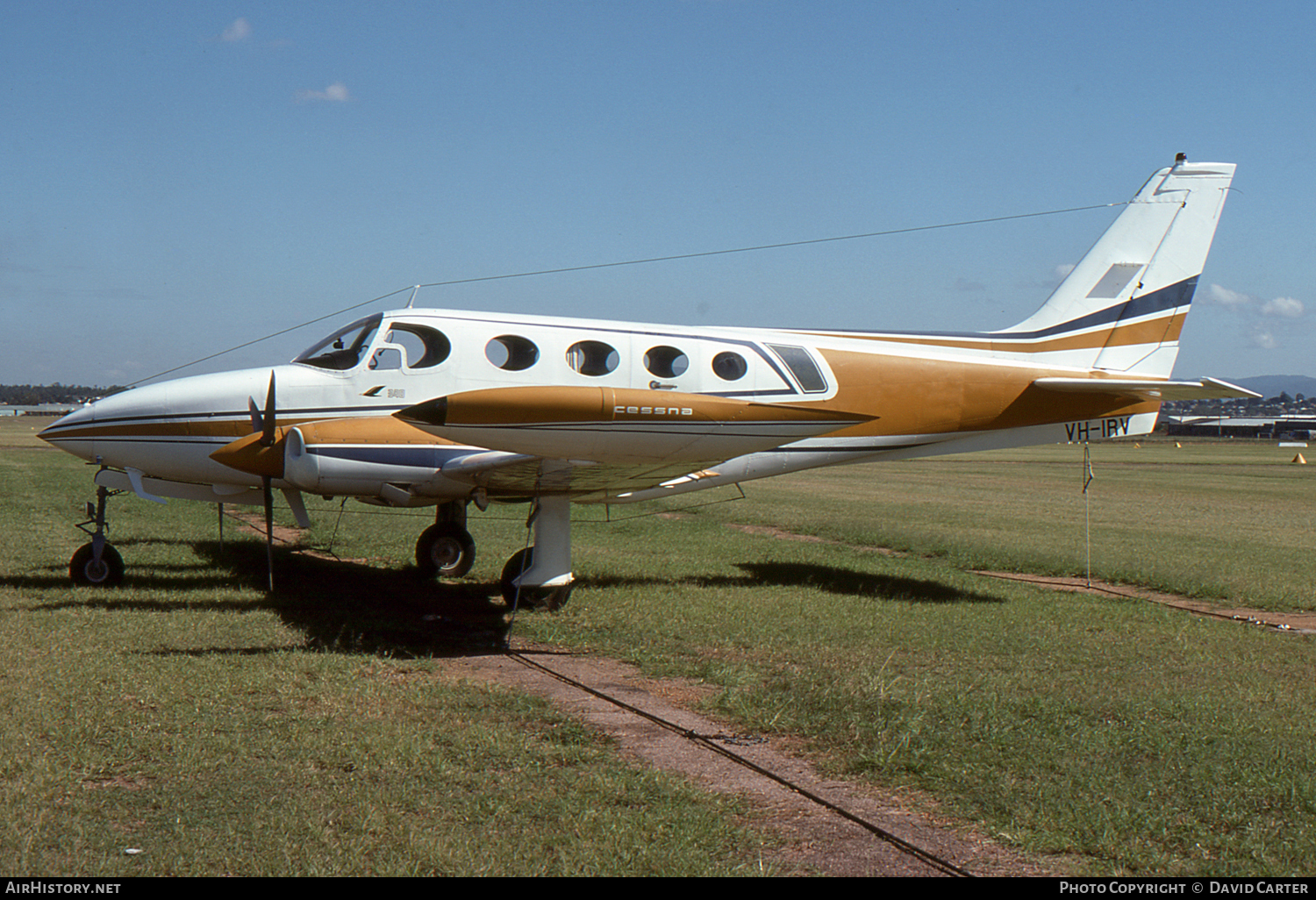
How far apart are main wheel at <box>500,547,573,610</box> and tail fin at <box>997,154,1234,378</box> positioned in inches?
301

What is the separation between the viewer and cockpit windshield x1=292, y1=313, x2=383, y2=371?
1223cm

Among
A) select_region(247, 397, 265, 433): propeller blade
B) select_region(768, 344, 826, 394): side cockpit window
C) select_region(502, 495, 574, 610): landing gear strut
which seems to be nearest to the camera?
select_region(502, 495, 574, 610): landing gear strut

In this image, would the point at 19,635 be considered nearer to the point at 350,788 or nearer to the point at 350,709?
the point at 350,709

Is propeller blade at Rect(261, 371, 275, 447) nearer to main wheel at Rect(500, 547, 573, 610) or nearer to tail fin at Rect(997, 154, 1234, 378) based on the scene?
main wheel at Rect(500, 547, 573, 610)

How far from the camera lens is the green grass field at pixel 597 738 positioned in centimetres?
502

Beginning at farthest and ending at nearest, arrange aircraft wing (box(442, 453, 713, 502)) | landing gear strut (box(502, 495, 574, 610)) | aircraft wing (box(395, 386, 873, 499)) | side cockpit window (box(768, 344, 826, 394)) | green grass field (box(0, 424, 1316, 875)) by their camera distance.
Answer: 1. side cockpit window (box(768, 344, 826, 394))
2. landing gear strut (box(502, 495, 574, 610))
3. aircraft wing (box(442, 453, 713, 502))
4. aircraft wing (box(395, 386, 873, 499))
5. green grass field (box(0, 424, 1316, 875))

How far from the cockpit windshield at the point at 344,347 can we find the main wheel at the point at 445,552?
317 centimetres

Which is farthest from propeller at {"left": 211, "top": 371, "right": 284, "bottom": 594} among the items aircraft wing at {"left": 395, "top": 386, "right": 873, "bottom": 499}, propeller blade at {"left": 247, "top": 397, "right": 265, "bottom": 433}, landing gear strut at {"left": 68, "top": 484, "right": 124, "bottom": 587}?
aircraft wing at {"left": 395, "top": 386, "right": 873, "bottom": 499}

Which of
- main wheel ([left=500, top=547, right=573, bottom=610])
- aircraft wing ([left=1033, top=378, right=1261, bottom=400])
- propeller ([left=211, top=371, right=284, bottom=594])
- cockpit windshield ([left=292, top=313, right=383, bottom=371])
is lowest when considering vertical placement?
main wheel ([left=500, top=547, right=573, bottom=610])

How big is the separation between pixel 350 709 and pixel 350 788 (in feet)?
5.60

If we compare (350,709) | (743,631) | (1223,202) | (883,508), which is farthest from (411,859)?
(883,508)

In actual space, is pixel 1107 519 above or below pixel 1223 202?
below

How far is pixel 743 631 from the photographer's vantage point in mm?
10672

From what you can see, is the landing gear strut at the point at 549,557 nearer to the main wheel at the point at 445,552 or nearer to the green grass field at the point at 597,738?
the green grass field at the point at 597,738
